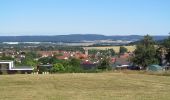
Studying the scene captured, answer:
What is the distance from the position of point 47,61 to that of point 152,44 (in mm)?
41734

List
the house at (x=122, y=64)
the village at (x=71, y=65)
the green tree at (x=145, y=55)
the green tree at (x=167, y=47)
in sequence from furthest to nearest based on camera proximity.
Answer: the house at (x=122, y=64)
the green tree at (x=145, y=55)
the green tree at (x=167, y=47)
the village at (x=71, y=65)

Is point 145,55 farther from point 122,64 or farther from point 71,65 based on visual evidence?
point 122,64

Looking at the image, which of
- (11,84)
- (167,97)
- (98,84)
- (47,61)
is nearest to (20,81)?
(11,84)

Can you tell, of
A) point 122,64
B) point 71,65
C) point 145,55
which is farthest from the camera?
point 122,64

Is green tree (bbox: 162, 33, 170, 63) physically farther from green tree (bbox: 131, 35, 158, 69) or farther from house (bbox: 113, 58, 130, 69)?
house (bbox: 113, 58, 130, 69)

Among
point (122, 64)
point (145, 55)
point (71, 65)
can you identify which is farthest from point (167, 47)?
point (122, 64)

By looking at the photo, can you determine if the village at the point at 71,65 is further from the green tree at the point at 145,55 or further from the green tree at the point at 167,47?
the green tree at the point at 167,47

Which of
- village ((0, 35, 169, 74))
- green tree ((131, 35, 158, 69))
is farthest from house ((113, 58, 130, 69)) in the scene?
green tree ((131, 35, 158, 69))

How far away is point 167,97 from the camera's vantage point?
19.3 metres

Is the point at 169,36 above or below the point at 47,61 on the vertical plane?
above

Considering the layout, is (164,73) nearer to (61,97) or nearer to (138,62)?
(61,97)

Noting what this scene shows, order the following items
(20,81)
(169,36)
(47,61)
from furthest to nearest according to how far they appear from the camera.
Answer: (47,61) < (169,36) < (20,81)

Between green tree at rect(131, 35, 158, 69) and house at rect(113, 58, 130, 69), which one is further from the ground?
green tree at rect(131, 35, 158, 69)

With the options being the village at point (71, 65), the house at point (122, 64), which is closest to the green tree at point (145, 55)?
the village at point (71, 65)
